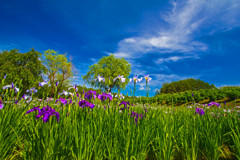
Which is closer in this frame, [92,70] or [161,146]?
[161,146]

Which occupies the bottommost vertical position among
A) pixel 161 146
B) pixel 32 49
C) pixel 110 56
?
pixel 161 146

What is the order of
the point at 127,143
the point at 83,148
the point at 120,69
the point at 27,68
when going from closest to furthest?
the point at 83,148
the point at 127,143
the point at 27,68
the point at 120,69

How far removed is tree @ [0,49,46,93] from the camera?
2198 cm

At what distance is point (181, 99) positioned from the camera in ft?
62.8

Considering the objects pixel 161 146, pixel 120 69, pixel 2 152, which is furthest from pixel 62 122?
pixel 120 69

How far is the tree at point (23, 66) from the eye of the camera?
72.1 feet

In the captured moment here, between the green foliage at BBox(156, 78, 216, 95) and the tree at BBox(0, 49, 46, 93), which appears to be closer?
the tree at BBox(0, 49, 46, 93)

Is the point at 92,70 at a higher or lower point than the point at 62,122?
higher

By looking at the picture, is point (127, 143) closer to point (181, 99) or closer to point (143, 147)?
point (143, 147)

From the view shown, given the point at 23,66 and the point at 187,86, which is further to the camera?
the point at 187,86

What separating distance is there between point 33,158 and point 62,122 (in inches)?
26.1

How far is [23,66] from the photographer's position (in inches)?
923

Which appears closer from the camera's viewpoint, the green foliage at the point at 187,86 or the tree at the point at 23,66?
the tree at the point at 23,66

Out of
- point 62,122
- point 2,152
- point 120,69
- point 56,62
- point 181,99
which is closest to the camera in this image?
point 2,152
